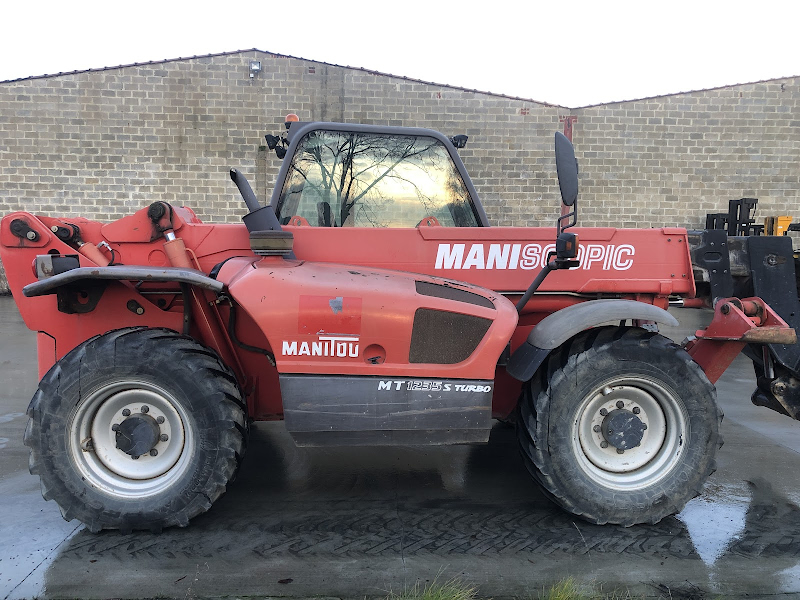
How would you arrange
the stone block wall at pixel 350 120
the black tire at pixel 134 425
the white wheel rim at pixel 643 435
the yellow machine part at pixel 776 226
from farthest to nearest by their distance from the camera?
the stone block wall at pixel 350 120 < the yellow machine part at pixel 776 226 < the white wheel rim at pixel 643 435 < the black tire at pixel 134 425

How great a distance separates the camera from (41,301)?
3361mm

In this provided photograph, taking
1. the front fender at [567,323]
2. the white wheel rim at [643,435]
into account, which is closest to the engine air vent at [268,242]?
the front fender at [567,323]

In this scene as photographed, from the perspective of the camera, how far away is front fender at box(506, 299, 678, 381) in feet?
10.4

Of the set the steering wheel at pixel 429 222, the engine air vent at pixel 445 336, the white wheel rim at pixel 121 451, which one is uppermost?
the steering wheel at pixel 429 222

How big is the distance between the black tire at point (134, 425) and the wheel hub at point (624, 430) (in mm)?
2039

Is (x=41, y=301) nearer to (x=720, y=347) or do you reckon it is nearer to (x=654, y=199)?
(x=720, y=347)

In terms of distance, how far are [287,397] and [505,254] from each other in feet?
5.28

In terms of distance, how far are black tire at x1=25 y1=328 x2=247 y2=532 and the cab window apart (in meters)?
1.30

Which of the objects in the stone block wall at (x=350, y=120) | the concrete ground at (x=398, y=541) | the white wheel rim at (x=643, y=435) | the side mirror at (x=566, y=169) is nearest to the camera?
the concrete ground at (x=398, y=541)

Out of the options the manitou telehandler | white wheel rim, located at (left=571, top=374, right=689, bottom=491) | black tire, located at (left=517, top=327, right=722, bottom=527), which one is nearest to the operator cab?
the manitou telehandler

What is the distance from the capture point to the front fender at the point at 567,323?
3.17 m

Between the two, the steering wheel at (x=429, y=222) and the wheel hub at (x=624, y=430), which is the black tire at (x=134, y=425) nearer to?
the steering wheel at (x=429, y=222)

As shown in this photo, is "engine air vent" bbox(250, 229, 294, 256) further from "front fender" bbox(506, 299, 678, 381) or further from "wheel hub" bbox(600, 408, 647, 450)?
"wheel hub" bbox(600, 408, 647, 450)

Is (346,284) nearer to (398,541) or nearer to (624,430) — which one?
(398,541)
